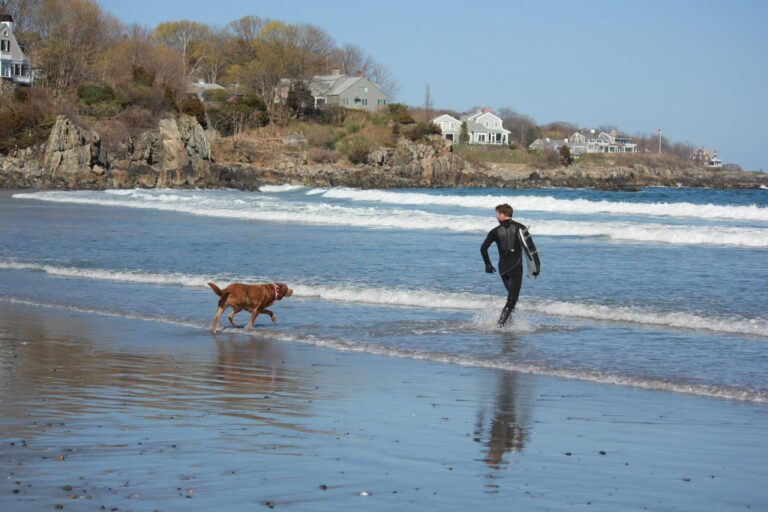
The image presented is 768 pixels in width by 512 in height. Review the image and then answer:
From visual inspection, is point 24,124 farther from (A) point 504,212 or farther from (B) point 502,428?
(B) point 502,428

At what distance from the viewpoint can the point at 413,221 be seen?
3238cm

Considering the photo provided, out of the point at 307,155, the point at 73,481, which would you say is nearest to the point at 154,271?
the point at 73,481

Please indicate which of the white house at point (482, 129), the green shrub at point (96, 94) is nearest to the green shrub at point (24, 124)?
the green shrub at point (96, 94)

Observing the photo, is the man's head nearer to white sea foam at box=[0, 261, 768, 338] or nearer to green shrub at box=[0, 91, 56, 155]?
white sea foam at box=[0, 261, 768, 338]

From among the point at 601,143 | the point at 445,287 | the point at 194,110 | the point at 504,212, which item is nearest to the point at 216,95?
the point at 194,110

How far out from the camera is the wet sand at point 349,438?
5098mm

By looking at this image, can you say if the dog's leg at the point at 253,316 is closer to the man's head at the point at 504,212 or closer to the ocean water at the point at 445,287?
the ocean water at the point at 445,287

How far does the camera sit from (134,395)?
770cm

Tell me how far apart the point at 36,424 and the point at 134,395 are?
1300mm

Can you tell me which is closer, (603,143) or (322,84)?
(322,84)

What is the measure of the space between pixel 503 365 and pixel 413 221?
22.6 m

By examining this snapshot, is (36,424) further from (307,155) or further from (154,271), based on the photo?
(307,155)

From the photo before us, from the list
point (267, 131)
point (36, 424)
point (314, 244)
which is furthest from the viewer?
point (267, 131)

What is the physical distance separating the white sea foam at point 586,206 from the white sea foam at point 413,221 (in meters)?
8.03
